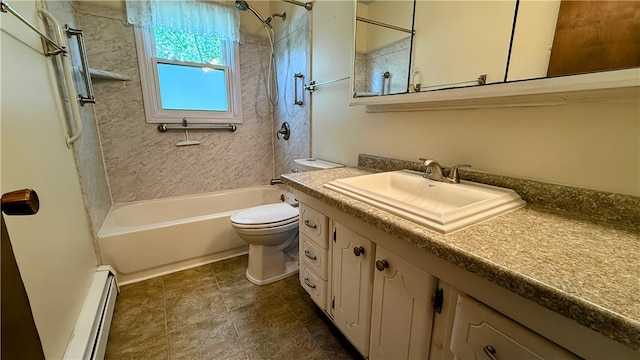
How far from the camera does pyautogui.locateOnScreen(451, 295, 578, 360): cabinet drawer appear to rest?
49 cm

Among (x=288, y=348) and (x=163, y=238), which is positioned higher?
(x=163, y=238)

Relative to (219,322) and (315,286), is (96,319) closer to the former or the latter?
(219,322)

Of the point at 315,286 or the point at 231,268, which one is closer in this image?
the point at 315,286

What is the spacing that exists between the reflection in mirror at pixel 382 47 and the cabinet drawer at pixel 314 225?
2.48 ft

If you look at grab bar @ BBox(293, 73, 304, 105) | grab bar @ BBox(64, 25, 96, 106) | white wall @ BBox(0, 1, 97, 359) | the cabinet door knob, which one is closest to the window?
grab bar @ BBox(64, 25, 96, 106)

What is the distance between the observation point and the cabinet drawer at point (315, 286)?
1231 mm

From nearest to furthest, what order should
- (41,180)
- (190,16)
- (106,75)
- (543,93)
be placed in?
(543,93) < (41,180) < (106,75) < (190,16)

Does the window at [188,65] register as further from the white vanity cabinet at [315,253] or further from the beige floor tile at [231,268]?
the white vanity cabinet at [315,253]

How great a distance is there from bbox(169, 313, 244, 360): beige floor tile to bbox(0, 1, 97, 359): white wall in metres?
0.45

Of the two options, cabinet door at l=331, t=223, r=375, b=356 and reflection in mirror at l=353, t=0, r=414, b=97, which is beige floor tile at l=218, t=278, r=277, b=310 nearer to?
cabinet door at l=331, t=223, r=375, b=356

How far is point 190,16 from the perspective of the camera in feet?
6.91

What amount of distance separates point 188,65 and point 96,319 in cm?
208

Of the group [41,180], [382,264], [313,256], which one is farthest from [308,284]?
[41,180]

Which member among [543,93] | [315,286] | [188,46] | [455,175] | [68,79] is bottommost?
[315,286]
